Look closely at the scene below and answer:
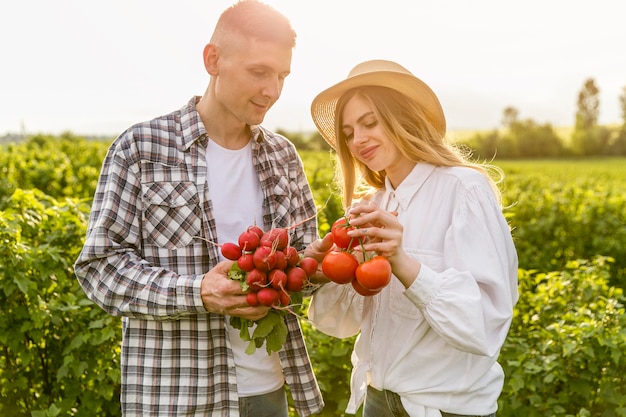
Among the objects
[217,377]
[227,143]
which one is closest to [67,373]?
[217,377]

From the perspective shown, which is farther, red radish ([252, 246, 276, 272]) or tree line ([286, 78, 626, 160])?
tree line ([286, 78, 626, 160])

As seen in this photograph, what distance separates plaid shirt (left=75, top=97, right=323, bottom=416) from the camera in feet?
7.34

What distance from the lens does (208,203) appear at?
2.39 meters

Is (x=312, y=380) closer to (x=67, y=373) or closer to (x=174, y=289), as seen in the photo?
(x=174, y=289)

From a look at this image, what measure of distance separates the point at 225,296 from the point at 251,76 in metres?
0.87

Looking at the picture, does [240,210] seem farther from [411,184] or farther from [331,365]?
[331,365]

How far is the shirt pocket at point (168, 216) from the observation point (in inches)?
91.7

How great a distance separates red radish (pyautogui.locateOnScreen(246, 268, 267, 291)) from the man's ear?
95cm

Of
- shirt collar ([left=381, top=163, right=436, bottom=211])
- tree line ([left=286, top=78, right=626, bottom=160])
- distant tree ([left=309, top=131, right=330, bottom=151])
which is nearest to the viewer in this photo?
shirt collar ([left=381, top=163, right=436, bottom=211])

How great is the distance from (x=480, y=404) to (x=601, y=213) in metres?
6.63

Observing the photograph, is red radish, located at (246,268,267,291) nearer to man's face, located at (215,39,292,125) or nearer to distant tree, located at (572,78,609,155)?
man's face, located at (215,39,292,125)

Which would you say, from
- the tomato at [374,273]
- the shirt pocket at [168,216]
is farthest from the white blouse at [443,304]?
the shirt pocket at [168,216]

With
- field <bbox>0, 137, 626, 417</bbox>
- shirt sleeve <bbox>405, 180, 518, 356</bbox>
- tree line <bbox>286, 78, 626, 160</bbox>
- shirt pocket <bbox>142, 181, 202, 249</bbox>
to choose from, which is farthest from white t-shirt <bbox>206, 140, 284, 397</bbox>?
tree line <bbox>286, 78, 626, 160</bbox>

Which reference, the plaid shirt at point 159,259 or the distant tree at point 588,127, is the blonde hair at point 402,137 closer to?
the plaid shirt at point 159,259
